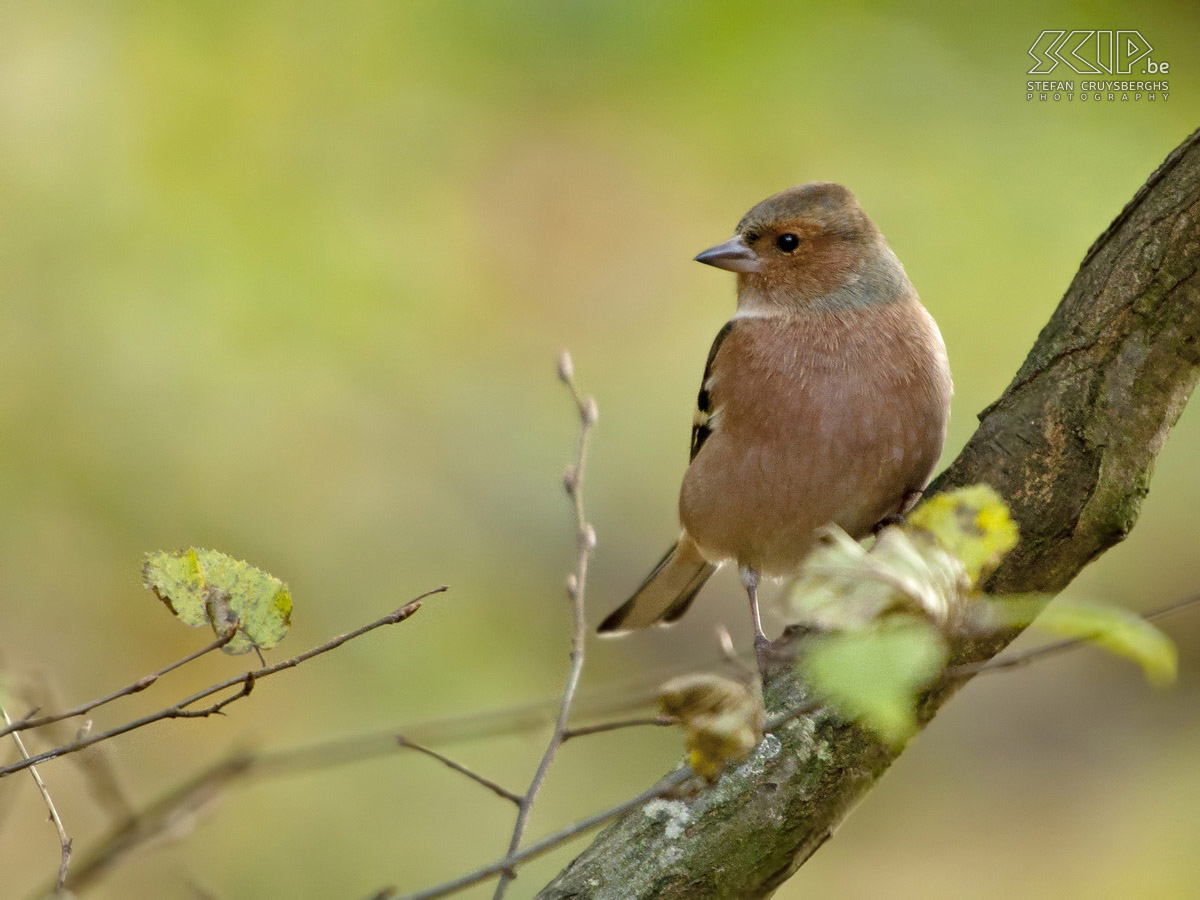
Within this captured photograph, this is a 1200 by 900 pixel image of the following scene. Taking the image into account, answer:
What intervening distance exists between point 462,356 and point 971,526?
580 cm

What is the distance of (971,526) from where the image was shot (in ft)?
6.30

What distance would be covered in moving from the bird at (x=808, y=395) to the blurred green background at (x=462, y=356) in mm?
2770

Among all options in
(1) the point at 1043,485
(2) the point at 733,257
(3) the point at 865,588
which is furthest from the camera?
(2) the point at 733,257

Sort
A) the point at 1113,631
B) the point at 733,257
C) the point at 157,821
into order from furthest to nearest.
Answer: the point at 733,257
the point at 157,821
the point at 1113,631

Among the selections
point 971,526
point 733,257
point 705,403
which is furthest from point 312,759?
point 733,257

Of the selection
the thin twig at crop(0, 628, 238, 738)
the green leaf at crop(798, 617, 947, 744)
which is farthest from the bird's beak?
the green leaf at crop(798, 617, 947, 744)

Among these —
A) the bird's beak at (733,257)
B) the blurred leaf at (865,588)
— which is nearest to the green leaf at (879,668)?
the blurred leaf at (865,588)

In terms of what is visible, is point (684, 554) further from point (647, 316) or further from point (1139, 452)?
point (647, 316)

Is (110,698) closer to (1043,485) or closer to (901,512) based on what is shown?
(1043,485)

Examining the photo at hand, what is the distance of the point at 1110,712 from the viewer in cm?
792

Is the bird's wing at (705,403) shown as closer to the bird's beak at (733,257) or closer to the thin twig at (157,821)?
the bird's beak at (733,257)

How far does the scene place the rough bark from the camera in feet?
9.09

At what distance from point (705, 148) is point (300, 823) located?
16.6 ft

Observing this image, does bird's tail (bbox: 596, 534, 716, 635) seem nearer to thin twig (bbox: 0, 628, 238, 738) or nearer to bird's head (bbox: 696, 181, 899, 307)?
bird's head (bbox: 696, 181, 899, 307)
